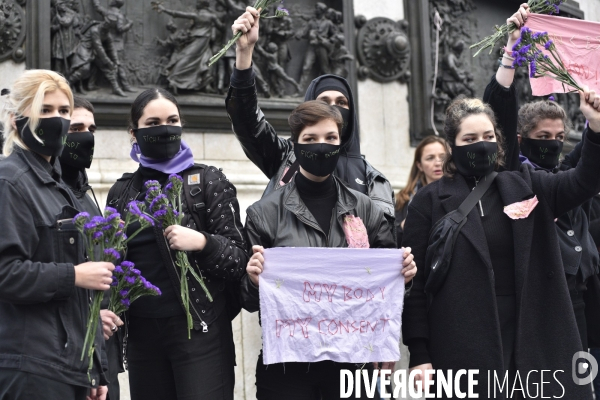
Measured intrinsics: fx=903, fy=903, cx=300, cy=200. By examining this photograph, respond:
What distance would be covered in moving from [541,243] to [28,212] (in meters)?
2.41

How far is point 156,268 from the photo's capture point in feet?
14.2

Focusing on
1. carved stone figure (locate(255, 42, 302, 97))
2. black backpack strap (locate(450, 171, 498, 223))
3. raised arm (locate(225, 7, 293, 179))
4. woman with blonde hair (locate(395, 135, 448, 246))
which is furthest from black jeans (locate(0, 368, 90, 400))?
carved stone figure (locate(255, 42, 302, 97))

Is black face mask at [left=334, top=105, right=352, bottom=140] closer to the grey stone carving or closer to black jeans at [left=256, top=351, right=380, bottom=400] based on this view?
black jeans at [left=256, top=351, right=380, bottom=400]

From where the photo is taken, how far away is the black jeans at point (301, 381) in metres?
4.21

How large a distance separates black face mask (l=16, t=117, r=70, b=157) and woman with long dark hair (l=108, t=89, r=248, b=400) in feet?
2.25

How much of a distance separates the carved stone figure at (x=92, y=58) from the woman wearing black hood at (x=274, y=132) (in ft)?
7.73

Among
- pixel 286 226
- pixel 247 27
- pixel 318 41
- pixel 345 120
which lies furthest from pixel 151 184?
pixel 318 41

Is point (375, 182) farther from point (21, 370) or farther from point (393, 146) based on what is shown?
point (393, 146)

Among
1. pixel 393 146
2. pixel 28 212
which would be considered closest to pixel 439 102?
pixel 393 146

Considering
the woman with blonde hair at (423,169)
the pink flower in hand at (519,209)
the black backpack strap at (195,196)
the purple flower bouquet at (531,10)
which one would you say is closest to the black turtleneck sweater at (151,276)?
the black backpack strap at (195,196)

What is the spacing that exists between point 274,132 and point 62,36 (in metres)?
2.69

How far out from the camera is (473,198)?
442cm

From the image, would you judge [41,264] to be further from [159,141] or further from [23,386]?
[159,141]

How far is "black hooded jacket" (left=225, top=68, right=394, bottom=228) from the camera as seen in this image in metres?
4.78
